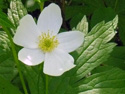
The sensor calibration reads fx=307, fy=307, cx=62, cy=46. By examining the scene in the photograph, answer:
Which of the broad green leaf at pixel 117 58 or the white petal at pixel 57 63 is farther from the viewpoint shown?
the broad green leaf at pixel 117 58

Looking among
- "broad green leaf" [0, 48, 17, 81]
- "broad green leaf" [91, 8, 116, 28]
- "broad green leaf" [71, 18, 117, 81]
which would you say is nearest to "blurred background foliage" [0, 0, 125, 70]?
"broad green leaf" [91, 8, 116, 28]

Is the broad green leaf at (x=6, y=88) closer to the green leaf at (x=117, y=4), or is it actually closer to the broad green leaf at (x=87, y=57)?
the broad green leaf at (x=87, y=57)

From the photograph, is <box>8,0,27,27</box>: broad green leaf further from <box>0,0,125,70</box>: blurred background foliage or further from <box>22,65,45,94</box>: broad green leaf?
<box>0,0,125,70</box>: blurred background foliage

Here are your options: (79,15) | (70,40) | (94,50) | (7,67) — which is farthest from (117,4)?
(7,67)

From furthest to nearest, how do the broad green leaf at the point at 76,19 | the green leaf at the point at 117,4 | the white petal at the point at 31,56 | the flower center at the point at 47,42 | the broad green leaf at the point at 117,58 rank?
the green leaf at the point at 117,4 < the broad green leaf at the point at 76,19 < the broad green leaf at the point at 117,58 < the flower center at the point at 47,42 < the white petal at the point at 31,56

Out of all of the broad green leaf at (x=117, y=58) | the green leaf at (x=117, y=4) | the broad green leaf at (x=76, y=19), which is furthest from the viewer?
the green leaf at (x=117, y=4)

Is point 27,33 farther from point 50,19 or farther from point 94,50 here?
point 94,50

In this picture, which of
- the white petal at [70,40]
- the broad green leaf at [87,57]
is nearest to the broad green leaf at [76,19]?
the broad green leaf at [87,57]
